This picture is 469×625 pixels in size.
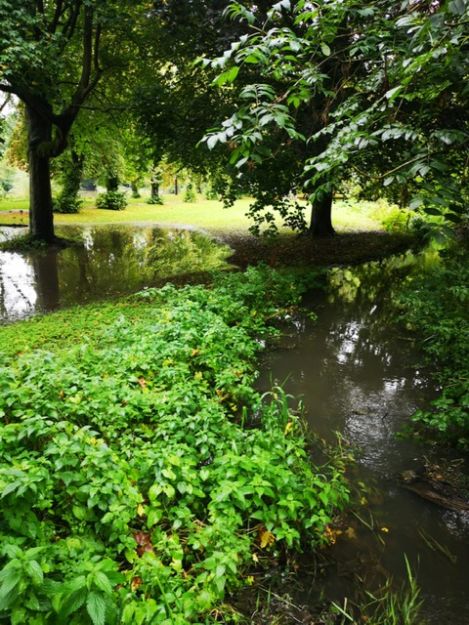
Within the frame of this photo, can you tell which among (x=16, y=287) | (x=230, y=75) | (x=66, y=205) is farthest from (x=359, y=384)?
(x=66, y=205)

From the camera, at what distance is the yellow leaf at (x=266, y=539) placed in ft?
10.2

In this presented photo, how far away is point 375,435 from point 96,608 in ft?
11.6

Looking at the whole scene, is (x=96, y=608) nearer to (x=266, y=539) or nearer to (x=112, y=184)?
(x=266, y=539)

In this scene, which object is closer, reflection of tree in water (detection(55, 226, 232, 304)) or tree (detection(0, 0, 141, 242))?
tree (detection(0, 0, 141, 242))

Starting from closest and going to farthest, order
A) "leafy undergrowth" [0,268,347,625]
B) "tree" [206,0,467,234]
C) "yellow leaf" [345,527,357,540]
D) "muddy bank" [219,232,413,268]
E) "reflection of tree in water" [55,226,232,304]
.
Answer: "leafy undergrowth" [0,268,347,625] → "tree" [206,0,467,234] → "yellow leaf" [345,527,357,540] → "reflection of tree in water" [55,226,232,304] → "muddy bank" [219,232,413,268]

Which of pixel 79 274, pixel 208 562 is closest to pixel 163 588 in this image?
pixel 208 562

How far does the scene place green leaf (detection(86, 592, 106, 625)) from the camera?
1.88 m

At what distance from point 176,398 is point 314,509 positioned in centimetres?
150

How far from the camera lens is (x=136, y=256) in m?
14.4

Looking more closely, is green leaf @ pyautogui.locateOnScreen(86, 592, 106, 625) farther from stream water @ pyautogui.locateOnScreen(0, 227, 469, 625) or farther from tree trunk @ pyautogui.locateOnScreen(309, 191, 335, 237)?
tree trunk @ pyautogui.locateOnScreen(309, 191, 335, 237)

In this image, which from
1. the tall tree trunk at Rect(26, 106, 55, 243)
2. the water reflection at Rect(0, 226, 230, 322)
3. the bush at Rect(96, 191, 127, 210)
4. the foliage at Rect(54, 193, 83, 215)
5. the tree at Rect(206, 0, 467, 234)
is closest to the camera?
the tree at Rect(206, 0, 467, 234)

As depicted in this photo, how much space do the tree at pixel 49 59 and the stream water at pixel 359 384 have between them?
3.24 metres

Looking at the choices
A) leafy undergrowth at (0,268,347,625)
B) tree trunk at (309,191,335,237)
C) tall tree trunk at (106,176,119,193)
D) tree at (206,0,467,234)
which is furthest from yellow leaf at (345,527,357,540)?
tall tree trunk at (106,176,119,193)

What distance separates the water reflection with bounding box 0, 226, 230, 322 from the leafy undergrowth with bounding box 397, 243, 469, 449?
630cm
